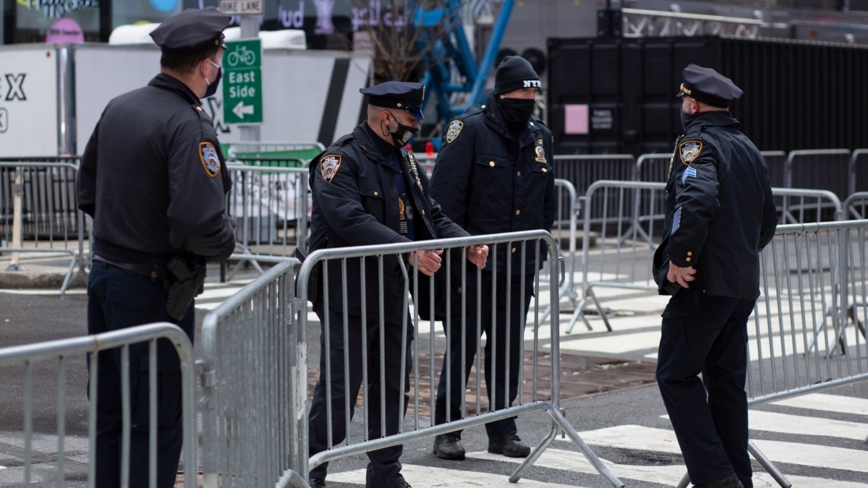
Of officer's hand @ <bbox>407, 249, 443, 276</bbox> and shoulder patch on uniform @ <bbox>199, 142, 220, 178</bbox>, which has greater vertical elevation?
shoulder patch on uniform @ <bbox>199, 142, 220, 178</bbox>

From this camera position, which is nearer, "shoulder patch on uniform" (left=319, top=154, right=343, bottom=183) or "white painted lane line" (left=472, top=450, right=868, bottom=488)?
"shoulder patch on uniform" (left=319, top=154, right=343, bottom=183)

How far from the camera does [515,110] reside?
270 inches

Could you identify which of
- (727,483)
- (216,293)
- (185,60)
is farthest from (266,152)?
(185,60)

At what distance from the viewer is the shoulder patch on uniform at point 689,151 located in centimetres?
563

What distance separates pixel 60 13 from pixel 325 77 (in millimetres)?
7193

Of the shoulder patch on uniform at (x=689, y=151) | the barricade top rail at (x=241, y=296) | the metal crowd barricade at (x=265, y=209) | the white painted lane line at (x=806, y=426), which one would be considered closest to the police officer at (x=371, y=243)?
the barricade top rail at (x=241, y=296)

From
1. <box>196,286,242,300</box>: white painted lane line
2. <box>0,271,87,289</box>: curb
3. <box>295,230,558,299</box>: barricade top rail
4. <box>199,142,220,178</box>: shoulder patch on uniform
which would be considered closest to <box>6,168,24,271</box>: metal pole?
<box>0,271,87,289</box>: curb

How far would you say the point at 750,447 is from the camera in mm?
6148

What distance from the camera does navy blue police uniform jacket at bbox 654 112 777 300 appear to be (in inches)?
217

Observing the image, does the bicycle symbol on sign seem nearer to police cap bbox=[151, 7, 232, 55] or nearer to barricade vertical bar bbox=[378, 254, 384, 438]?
barricade vertical bar bbox=[378, 254, 384, 438]

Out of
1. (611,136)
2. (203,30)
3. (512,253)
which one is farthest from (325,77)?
(203,30)

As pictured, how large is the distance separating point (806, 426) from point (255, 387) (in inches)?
173

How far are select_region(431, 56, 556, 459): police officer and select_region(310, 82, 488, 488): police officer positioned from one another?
78cm

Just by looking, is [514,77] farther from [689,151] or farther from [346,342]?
[346,342]
